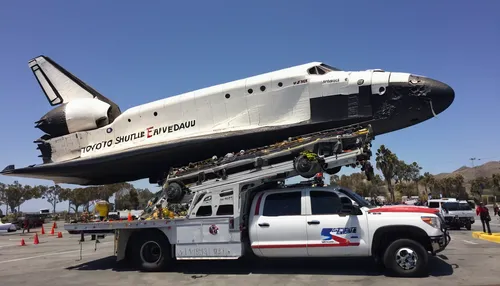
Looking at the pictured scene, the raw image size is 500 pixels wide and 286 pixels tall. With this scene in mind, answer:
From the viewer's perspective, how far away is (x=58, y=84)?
13883 millimetres

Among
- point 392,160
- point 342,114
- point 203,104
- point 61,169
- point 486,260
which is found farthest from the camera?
point 392,160

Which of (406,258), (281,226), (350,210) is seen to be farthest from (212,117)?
(406,258)

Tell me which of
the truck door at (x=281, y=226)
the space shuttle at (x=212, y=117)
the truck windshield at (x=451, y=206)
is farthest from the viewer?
the truck windshield at (x=451, y=206)

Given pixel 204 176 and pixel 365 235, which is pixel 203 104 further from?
pixel 365 235

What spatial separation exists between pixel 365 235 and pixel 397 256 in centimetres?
71

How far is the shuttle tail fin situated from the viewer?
13562 mm

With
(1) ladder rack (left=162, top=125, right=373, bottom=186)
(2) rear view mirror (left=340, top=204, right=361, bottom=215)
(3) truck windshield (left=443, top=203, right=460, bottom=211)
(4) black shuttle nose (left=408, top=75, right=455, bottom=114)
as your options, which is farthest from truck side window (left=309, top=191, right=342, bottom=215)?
(3) truck windshield (left=443, top=203, right=460, bottom=211)

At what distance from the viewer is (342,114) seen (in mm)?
9500

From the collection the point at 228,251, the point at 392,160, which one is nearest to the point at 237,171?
the point at 228,251

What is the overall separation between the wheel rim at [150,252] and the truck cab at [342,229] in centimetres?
255

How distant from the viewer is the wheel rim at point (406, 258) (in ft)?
24.0

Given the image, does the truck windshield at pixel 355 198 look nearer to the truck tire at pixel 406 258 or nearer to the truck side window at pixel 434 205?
the truck tire at pixel 406 258

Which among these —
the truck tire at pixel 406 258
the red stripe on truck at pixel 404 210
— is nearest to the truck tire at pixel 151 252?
the red stripe on truck at pixel 404 210

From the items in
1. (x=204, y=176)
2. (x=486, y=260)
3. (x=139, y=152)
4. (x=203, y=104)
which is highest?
(x=203, y=104)
